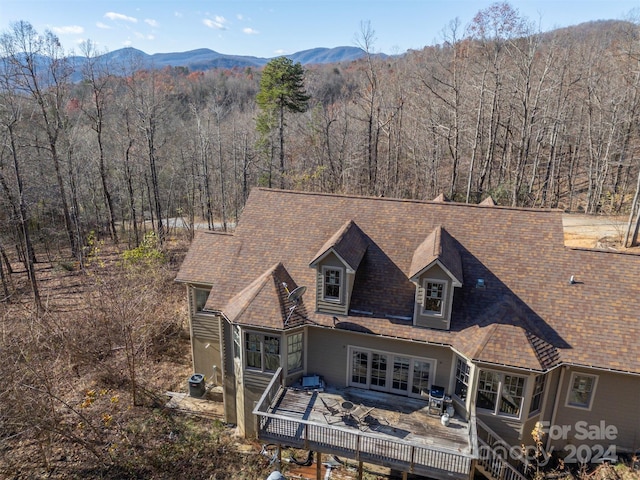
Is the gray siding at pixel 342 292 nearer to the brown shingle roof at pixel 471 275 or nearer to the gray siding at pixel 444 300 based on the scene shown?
the brown shingle roof at pixel 471 275

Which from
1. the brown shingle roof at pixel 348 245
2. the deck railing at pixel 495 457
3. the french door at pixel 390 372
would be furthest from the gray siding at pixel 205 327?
the deck railing at pixel 495 457

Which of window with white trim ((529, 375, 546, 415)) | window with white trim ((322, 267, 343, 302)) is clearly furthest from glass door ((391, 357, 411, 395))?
window with white trim ((529, 375, 546, 415))

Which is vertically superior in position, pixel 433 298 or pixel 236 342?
pixel 433 298

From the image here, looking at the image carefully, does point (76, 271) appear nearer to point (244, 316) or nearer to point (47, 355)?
point (47, 355)

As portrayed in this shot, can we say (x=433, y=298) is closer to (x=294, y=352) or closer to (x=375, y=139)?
(x=294, y=352)

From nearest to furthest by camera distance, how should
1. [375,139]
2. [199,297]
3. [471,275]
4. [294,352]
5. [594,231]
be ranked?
[471,275]
[294,352]
[199,297]
[594,231]
[375,139]

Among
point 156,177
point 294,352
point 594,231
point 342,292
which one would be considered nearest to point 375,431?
point 294,352
